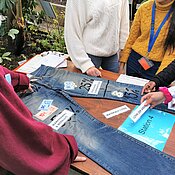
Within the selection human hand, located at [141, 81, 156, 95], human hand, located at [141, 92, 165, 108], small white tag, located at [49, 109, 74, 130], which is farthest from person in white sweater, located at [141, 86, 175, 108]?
small white tag, located at [49, 109, 74, 130]

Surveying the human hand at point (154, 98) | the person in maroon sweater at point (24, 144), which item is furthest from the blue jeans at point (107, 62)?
the person in maroon sweater at point (24, 144)

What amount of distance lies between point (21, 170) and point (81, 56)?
2.57 feet

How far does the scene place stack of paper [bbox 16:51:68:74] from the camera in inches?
59.0

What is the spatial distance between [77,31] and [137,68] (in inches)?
16.9

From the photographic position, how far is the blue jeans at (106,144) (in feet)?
2.91


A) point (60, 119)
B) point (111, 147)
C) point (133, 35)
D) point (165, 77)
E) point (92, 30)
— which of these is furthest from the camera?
point (133, 35)

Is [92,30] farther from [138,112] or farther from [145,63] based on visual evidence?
[138,112]

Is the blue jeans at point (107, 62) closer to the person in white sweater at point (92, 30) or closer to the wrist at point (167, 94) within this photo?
the person in white sweater at point (92, 30)

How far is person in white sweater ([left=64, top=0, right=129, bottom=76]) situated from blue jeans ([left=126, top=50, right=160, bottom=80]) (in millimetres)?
108

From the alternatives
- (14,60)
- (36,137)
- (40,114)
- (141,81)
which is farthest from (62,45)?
(36,137)

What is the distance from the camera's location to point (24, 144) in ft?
2.45

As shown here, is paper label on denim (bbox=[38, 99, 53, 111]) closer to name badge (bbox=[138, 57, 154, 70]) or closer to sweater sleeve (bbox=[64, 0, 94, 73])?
sweater sleeve (bbox=[64, 0, 94, 73])

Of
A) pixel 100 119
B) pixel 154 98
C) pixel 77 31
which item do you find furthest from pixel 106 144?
pixel 77 31

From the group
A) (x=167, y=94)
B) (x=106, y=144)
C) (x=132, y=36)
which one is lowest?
(x=106, y=144)
